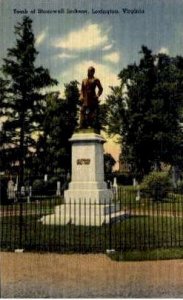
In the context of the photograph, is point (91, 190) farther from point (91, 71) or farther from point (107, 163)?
point (107, 163)

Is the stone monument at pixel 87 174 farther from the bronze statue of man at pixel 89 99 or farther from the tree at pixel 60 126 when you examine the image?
the tree at pixel 60 126

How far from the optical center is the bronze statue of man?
1485 centimetres

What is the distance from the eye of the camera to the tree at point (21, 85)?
28500 millimetres

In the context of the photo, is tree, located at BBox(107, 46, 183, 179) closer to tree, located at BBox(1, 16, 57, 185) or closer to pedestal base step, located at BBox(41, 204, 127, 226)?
tree, located at BBox(1, 16, 57, 185)

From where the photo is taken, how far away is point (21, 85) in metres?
28.6

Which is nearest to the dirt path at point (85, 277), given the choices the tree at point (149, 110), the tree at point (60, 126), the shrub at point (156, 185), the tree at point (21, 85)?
the shrub at point (156, 185)

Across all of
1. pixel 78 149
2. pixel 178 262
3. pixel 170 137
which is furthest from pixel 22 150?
pixel 178 262

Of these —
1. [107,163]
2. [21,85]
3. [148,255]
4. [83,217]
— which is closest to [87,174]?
[83,217]

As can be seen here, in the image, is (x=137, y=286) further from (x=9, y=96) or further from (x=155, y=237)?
(x=9, y=96)

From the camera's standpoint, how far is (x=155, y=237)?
11203 mm

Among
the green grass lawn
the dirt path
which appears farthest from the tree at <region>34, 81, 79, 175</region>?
the dirt path

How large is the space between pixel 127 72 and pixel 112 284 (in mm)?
29662

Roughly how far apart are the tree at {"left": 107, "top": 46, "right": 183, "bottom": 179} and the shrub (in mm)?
8524

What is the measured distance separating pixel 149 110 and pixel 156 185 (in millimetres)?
10345
